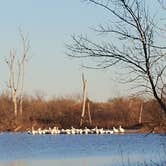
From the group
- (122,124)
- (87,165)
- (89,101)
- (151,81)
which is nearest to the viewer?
(151,81)

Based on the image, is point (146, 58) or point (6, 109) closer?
point (146, 58)

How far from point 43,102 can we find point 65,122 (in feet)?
18.2

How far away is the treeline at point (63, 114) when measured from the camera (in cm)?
5966

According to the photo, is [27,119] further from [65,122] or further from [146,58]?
[146,58]

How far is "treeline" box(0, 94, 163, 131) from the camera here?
59656 millimetres

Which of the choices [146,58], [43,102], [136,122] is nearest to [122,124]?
[136,122]

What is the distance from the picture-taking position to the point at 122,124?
58.8m

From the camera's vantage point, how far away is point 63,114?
206 feet

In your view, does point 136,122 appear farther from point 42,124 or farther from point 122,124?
point 42,124

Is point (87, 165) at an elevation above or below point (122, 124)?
below

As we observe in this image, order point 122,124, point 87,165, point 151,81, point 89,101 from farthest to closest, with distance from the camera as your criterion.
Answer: point 89,101, point 122,124, point 87,165, point 151,81

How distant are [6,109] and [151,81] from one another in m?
54.0

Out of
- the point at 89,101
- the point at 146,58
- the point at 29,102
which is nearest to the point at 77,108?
the point at 89,101

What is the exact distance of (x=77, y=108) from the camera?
64688mm
